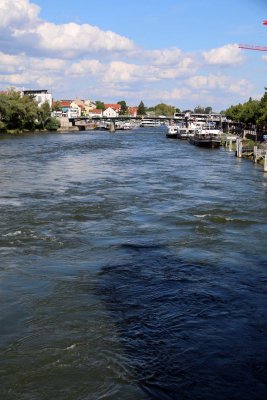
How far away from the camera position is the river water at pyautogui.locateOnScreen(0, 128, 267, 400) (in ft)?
26.0

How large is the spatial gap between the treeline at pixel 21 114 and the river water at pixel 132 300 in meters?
75.5

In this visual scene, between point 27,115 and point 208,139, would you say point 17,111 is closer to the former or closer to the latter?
point 27,115

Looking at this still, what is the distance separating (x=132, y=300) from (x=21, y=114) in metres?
93.3

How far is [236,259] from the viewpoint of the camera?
1409 centimetres

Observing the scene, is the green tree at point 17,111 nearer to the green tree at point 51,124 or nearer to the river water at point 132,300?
the green tree at point 51,124

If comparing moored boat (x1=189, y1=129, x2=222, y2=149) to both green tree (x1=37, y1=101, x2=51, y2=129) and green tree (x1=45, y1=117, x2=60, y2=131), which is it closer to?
green tree (x1=37, y1=101, x2=51, y2=129)

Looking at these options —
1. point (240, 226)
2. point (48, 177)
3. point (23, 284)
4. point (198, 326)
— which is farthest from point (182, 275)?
point (48, 177)

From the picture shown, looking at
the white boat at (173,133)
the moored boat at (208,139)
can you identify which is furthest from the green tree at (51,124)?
the moored boat at (208,139)

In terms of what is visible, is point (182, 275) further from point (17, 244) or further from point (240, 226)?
point (240, 226)

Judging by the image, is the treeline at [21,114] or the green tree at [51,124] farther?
the green tree at [51,124]

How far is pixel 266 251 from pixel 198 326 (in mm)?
5874

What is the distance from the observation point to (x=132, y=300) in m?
10.9

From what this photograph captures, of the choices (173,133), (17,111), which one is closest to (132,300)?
(173,133)

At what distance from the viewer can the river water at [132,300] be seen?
792 centimetres
